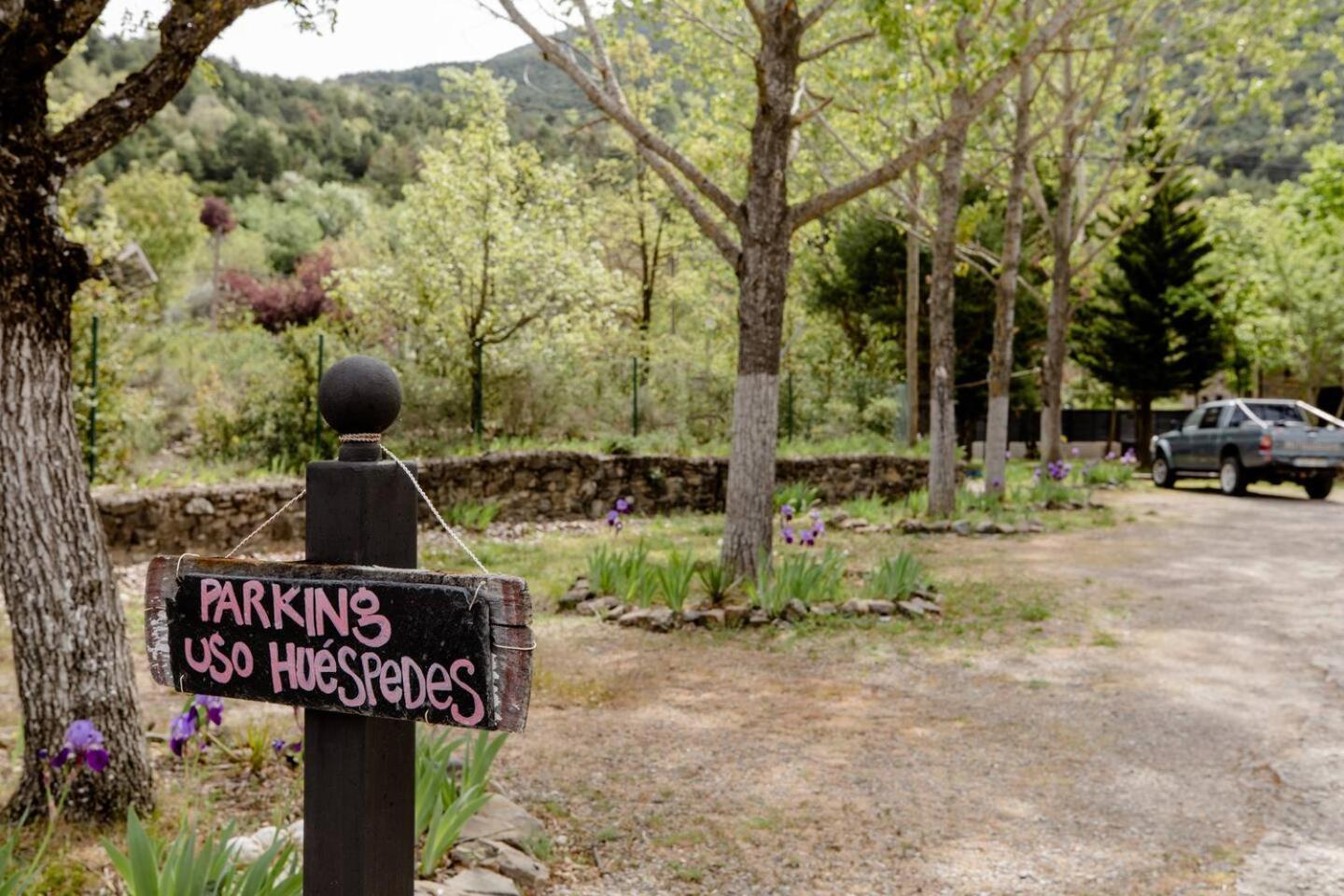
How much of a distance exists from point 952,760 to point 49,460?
4.13 metres

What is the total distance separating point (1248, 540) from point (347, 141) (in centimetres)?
6147

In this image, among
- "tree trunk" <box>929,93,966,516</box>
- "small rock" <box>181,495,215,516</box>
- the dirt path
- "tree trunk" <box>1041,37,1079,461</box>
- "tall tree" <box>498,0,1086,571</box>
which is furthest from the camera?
"tree trunk" <box>1041,37,1079,461</box>

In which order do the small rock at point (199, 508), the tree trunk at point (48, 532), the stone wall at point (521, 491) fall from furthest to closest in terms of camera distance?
the small rock at point (199, 508) → the stone wall at point (521, 491) → the tree trunk at point (48, 532)

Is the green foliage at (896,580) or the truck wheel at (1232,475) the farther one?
the truck wheel at (1232,475)

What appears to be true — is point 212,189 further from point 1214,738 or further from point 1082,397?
point 1214,738

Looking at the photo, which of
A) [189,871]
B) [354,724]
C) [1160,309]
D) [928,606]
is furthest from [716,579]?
[1160,309]

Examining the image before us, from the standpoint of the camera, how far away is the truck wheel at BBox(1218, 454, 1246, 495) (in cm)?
1980

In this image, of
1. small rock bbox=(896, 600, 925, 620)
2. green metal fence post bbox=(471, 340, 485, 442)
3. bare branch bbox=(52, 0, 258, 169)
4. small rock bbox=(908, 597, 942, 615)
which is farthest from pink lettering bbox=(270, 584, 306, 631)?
green metal fence post bbox=(471, 340, 485, 442)

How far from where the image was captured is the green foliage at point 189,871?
8.81ft

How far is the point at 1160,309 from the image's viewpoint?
92.4 feet

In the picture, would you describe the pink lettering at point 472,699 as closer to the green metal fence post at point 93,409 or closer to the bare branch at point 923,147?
the bare branch at point 923,147

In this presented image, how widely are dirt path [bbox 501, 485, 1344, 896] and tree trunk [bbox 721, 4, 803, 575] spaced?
1.65 m

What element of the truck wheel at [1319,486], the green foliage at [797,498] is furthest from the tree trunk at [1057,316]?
the green foliage at [797,498]

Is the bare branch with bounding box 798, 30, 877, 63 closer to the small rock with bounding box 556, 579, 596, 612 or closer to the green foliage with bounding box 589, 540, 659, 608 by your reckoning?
the green foliage with bounding box 589, 540, 659, 608
